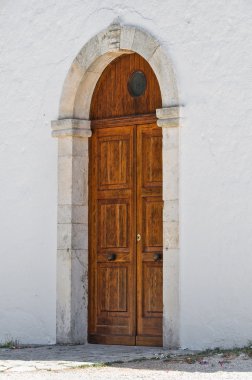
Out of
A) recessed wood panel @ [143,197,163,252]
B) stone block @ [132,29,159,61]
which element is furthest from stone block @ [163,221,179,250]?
stone block @ [132,29,159,61]

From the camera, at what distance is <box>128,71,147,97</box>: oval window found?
38.6 feet

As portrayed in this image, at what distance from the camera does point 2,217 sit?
41.8 feet

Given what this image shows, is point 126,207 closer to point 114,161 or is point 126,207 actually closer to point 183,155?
point 114,161

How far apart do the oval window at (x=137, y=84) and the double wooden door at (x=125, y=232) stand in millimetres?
315

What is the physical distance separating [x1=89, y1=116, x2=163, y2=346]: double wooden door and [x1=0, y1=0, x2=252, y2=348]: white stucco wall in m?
0.51

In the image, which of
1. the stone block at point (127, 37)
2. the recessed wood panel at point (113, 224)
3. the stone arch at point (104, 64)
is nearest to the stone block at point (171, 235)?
the recessed wood panel at point (113, 224)

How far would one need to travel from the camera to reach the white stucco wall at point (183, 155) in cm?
1056

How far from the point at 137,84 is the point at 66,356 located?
313 cm

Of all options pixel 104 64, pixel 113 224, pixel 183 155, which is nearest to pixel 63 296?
pixel 113 224

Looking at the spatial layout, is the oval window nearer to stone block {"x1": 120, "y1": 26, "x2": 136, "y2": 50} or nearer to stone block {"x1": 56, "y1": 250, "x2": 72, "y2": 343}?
stone block {"x1": 120, "y1": 26, "x2": 136, "y2": 50}

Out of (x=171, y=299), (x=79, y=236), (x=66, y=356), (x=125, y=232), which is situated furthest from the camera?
(x=79, y=236)

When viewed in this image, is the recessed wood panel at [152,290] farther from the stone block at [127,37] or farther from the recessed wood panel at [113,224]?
the stone block at [127,37]

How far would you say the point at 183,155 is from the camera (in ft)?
36.2

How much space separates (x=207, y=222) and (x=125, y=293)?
4.86ft
